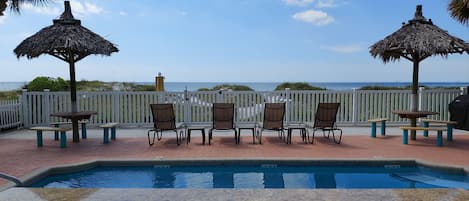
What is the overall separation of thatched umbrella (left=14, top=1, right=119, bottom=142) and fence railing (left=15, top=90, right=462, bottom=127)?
7.32ft

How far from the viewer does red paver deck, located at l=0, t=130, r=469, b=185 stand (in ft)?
19.0

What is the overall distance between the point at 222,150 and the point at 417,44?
4458 mm

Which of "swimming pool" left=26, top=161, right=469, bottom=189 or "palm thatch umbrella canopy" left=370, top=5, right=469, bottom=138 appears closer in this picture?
"swimming pool" left=26, top=161, right=469, bottom=189

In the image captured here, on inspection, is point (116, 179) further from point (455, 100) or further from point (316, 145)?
point (455, 100)

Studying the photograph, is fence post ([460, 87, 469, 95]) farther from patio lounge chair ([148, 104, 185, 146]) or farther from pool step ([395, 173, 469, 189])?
patio lounge chair ([148, 104, 185, 146])

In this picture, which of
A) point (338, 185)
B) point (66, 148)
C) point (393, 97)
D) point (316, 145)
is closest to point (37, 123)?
point (66, 148)

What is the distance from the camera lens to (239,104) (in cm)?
993

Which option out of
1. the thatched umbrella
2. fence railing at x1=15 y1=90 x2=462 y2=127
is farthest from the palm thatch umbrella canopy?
the thatched umbrella

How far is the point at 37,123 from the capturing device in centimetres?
957

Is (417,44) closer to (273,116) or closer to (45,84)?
(273,116)

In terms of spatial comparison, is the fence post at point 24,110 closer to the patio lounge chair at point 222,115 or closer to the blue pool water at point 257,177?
the blue pool water at point 257,177

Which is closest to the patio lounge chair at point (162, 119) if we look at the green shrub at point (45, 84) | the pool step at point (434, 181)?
the pool step at point (434, 181)

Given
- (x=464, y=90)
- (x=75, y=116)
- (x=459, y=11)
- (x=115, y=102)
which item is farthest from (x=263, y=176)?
(x=464, y=90)

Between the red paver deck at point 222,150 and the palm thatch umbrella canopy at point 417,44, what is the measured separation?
124 cm
